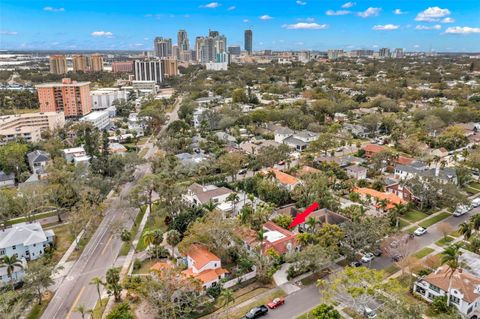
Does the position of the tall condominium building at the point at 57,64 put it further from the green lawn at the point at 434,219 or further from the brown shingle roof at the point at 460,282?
the brown shingle roof at the point at 460,282

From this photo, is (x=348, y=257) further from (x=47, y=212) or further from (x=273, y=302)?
(x=47, y=212)

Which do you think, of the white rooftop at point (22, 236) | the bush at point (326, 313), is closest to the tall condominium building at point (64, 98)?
the white rooftop at point (22, 236)

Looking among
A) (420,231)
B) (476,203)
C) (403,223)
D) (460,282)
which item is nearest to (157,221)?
(403,223)

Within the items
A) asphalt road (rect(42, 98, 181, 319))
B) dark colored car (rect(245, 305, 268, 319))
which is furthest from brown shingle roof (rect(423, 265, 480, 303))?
asphalt road (rect(42, 98, 181, 319))

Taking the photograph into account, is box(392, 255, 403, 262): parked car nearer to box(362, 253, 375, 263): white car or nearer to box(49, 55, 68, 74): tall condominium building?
box(362, 253, 375, 263): white car

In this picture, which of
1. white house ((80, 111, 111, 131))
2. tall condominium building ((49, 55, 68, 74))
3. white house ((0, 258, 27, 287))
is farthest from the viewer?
tall condominium building ((49, 55, 68, 74))

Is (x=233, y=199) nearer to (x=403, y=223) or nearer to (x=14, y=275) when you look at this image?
(x=403, y=223)

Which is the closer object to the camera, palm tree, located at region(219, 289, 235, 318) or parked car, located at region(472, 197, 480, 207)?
palm tree, located at region(219, 289, 235, 318)

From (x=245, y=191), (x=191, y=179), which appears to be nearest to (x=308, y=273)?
(x=245, y=191)
